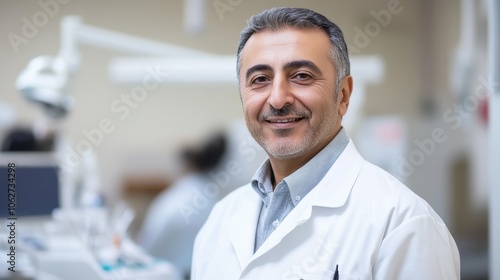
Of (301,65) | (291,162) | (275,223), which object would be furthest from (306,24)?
(275,223)

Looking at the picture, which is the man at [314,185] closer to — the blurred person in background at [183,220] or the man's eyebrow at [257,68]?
the man's eyebrow at [257,68]

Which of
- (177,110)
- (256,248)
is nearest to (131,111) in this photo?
(177,110)

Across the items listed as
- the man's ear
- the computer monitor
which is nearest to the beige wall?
the computer monitor

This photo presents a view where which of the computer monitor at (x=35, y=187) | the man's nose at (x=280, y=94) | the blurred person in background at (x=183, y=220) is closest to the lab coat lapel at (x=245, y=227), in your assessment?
the man's nose at (x=280, y=94)

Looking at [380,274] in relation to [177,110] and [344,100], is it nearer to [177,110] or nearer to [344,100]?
[344,100]

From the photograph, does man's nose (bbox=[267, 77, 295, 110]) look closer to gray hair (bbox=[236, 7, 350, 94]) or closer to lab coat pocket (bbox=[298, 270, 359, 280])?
gray hair (bbox=[236, 7, 350, 94])

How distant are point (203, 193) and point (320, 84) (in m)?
1.73

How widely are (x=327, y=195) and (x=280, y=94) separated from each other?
0.59 feet

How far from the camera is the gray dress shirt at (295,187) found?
38.1 inches

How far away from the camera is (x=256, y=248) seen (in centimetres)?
100

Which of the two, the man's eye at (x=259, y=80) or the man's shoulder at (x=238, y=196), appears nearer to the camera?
the man's eye at (x=259, y=80)

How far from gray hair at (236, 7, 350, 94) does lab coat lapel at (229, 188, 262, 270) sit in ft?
0.90

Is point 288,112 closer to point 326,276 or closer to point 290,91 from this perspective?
point 290,91

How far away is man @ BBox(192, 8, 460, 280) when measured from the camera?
854 mm
